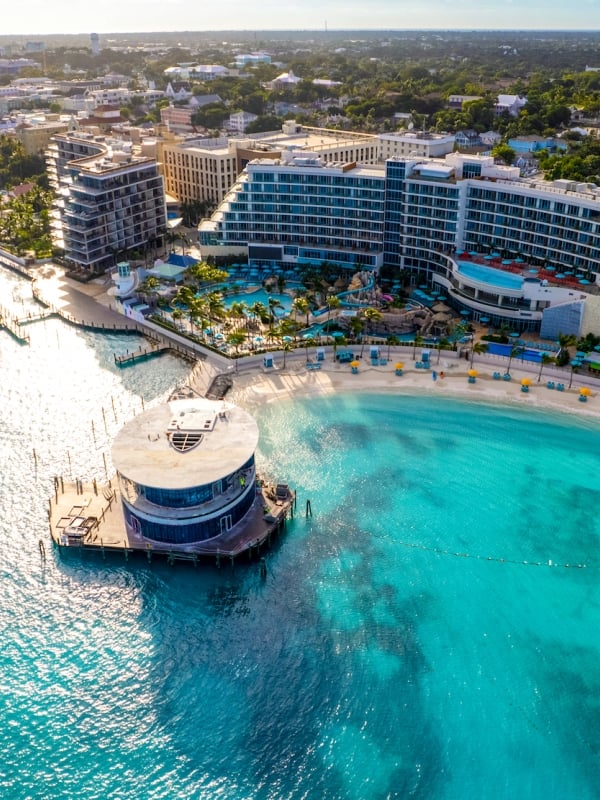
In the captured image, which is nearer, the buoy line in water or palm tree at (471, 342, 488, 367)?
the buoy line in water

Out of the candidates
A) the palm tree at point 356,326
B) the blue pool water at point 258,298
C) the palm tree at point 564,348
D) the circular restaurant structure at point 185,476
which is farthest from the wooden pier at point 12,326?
the palm tree at point 564,348

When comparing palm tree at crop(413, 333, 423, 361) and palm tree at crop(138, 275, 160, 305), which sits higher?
palm tree at crop(138, 275, 160, 305)

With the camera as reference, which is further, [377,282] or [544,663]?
[377,282]

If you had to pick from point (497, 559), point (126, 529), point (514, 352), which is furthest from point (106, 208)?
point (497, 559)

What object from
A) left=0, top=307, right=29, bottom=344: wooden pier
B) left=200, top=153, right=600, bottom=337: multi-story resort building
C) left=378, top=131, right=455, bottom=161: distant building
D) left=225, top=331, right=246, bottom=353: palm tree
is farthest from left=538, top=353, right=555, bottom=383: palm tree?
left=0, top=307, right=29, bottom=344: wooden pier

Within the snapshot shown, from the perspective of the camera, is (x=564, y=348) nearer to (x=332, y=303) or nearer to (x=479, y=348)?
(x=479, y=348)

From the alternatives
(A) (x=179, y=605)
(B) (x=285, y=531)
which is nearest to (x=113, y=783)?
(A) (x=179, y=605)

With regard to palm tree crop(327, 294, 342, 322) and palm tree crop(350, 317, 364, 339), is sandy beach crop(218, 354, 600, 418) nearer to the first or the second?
palm tree crop(350, 317, 364, 339)

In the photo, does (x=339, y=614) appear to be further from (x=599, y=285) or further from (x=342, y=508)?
(x=599, y=285)
